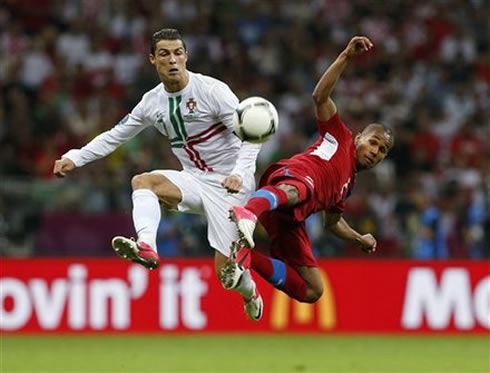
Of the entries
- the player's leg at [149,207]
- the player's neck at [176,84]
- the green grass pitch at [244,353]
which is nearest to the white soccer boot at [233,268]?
the player's leg at [149,207]

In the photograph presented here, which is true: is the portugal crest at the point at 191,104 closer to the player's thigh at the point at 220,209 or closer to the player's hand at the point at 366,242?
the player's thigh at the point at 220,209

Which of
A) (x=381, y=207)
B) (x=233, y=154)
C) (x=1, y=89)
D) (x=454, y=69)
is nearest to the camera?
(x=233, y=154)

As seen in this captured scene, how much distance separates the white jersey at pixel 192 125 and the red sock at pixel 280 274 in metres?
0.76

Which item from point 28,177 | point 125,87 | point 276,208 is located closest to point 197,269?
point 28,177

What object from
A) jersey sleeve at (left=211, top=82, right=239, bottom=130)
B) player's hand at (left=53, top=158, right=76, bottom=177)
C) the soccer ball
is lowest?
player's hand at (left=53, top=158, right=76, bottom=177)

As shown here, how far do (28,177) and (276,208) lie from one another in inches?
275

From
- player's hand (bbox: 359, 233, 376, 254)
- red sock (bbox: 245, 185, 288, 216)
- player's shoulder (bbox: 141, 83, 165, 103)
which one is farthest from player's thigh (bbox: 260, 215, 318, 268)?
player's shoulder (bbox: 141, 83, 165, 103)

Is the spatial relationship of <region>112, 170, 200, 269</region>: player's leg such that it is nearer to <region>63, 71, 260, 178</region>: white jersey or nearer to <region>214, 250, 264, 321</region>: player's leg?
<region>63, 71, 260, 178</region>: white jersey

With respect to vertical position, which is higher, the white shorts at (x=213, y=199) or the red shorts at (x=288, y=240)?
the white shorts at (x=213, y=199)

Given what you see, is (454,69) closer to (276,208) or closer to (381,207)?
(381,207)

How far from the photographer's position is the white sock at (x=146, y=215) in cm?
1009

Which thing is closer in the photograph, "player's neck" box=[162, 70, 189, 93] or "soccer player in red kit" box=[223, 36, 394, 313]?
"soccer player in red kit" box=[223, 36, 394, 313]

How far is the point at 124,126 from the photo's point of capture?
10.8m

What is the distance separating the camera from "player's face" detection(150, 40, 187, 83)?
412 inches
